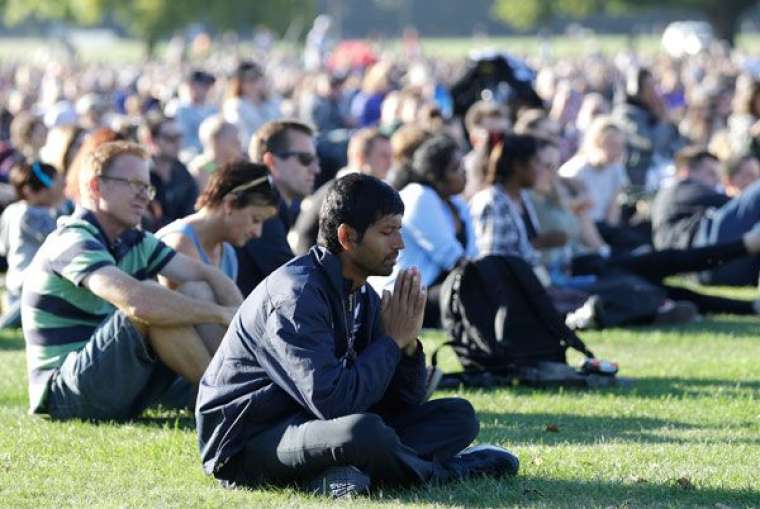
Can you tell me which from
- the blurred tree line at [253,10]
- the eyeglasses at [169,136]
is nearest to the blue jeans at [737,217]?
the eyeglasses at [169,136]

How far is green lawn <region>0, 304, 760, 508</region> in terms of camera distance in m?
6.66

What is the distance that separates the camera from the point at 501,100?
20.4m

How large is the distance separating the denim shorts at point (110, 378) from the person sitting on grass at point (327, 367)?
53.2 inches

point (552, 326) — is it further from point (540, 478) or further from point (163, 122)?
point (163, 122)

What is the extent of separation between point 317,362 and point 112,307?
9.07 feet

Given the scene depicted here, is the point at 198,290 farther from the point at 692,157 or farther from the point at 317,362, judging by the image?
the point at 692,157

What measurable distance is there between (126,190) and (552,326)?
112 inches

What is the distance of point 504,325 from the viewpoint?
Result: 10.0 metres

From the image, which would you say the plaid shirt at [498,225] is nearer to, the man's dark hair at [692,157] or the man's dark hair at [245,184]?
the man's dark hair at [245,184]

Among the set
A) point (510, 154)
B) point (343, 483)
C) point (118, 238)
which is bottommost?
point (343, 483)

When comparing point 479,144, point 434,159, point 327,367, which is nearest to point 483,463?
point 327,367

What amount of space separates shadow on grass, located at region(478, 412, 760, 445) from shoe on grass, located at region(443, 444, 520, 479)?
40.3 inches

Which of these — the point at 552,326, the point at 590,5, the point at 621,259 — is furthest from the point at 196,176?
the point at 590,5

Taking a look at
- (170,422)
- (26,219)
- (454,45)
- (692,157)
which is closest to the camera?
(170,422)
